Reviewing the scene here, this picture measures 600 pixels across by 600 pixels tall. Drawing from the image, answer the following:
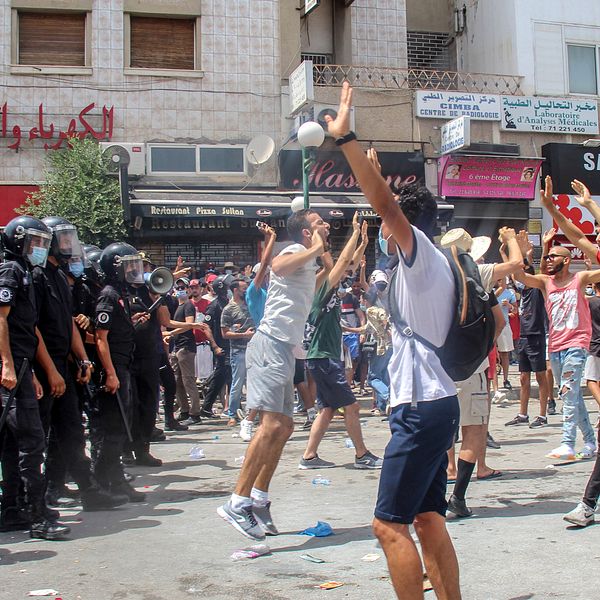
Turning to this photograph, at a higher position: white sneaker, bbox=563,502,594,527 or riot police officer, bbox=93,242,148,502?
riot police officer, bbox=93,242,148,502

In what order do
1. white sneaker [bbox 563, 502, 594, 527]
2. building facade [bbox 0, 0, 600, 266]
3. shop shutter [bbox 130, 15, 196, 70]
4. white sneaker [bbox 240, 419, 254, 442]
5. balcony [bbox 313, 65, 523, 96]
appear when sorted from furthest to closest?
balcony [bbox 313, 65, 523, 96]
shop shutter [bbox 130, 15, 196, 70]
building facade [bbox 0, 0, 600, 266]
white sneaker [bbox 240, 419, 254, 442]
white sneaker [bbox 563, 502, 594, 527]

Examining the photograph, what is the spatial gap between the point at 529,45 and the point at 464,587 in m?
20.4

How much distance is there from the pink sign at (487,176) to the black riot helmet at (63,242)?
15964 millimetres

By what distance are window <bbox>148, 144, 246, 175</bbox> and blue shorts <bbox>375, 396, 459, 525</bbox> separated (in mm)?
16796

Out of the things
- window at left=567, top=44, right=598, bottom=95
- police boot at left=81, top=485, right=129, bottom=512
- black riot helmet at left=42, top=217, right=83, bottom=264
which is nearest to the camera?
black riot helmet at left=42, top=217, right=83, bottom=264

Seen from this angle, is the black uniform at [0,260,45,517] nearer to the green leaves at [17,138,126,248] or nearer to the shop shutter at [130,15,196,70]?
the green leaves at [17,138,126,248]

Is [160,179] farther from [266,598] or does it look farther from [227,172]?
[266,598]

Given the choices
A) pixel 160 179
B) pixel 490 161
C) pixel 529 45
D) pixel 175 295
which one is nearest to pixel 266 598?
pixel 175 295

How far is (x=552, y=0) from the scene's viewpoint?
2233 cm

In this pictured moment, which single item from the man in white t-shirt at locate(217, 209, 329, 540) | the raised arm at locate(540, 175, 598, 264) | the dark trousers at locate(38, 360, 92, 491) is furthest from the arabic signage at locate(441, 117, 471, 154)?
the dark trousers at locate(38, 360, 92, 491)

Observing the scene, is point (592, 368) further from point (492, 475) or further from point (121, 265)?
point (121, 265)

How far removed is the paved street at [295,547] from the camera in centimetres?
425

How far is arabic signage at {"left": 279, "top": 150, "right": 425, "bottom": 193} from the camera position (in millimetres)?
19875

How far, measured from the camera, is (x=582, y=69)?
22578 mm
